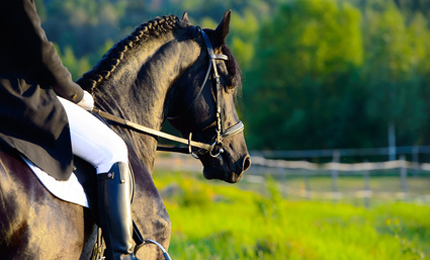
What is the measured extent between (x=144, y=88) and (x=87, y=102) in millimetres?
514

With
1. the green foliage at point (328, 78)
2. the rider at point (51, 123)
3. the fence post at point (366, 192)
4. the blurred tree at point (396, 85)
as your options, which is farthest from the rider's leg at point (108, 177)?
the green foliage at point (328, 78)

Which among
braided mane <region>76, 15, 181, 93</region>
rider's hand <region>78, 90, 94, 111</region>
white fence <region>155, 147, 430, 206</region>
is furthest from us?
white fence <region>155, 147, 430, 206</region>

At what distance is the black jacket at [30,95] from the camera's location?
2365mm

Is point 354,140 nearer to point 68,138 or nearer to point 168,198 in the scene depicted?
point 168,198

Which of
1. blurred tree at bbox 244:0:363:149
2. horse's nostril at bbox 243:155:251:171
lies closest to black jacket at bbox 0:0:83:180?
horse's nostril at bbox 243:155:251:171

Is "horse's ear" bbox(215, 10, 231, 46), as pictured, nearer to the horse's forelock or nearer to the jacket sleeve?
the horse's forelock

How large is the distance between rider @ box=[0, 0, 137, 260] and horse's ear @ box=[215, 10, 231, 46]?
3.56 ft

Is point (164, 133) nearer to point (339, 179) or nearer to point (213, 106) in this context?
point (213, 106)

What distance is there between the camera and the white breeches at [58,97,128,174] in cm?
254

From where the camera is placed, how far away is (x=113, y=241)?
2.57m

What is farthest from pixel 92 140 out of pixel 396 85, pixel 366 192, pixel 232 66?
pixel 396 85

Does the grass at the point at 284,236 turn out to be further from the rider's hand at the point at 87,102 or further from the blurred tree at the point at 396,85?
the blurred tree at the point at 396,85

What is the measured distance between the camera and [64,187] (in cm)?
246

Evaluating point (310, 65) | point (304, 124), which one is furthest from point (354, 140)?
point (310, 65)
